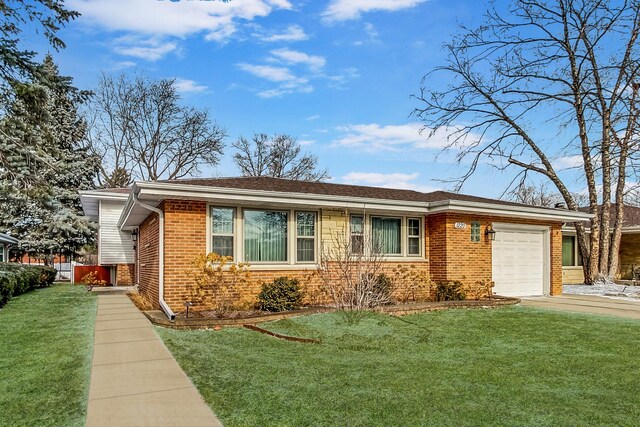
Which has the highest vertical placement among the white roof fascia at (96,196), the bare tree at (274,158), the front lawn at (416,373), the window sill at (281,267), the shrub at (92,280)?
the bare tree at (274,158)

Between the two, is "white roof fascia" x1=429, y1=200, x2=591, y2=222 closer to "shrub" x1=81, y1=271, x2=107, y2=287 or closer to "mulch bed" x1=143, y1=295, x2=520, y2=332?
"mulch bed" x1=143, y1=295, x2=520, y2=332

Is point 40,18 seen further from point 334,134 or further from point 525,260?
point 525,260

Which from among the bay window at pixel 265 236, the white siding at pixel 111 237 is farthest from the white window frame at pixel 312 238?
the white siding at pixel 111 237

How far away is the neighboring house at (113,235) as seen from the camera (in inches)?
632

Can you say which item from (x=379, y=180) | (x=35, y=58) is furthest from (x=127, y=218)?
(x=379, y=180)

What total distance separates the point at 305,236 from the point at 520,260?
7.15m

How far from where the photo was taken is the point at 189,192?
908cm

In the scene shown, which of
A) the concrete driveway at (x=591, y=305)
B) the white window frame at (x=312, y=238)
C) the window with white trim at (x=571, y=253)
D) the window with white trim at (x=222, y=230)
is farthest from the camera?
the window with white trim at (x=571, y=253)

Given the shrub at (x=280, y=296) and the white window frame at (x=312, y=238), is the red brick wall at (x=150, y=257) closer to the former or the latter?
the shrub at (x=280, y=296)

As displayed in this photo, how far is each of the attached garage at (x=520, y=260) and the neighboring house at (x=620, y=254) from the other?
7.39 meters

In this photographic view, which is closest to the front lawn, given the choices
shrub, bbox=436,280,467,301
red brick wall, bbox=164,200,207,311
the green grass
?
the green grass

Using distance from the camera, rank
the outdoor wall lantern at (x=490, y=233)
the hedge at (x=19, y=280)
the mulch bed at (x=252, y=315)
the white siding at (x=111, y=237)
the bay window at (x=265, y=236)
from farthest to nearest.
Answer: the white siding at (x=111, y=237) → the outdoor wall lantern at (x=490, y=233) → the hedge at (x=19, y=280) → the bay window at (x=265, y=236) → the mulch bed at (x=252, y=315)

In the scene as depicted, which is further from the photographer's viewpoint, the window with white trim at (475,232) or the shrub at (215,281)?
the window with white trim at (475,232)

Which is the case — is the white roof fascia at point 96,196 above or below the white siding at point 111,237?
above
